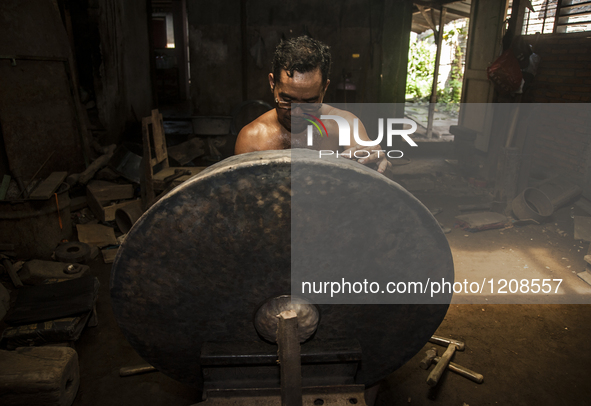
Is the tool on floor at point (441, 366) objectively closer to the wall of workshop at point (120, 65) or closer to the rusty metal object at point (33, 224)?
the rusty metal object at point (33, 224)

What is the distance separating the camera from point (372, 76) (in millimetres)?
7992

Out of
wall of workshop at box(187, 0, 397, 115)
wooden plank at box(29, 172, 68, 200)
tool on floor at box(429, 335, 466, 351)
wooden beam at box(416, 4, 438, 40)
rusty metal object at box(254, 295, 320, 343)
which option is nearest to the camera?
rusty metal object at box(254, 295, 320, 343)

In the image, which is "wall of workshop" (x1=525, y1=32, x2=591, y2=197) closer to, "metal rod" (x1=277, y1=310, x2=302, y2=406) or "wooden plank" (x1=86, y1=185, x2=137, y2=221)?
"metal rod" (x1=277, y1=310, x2=302, y2=406)

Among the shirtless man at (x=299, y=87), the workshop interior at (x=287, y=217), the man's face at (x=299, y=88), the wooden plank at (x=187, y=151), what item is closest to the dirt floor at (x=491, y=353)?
the workshop interior at (x=287, y=217)

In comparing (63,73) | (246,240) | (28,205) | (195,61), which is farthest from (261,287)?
(195,61)

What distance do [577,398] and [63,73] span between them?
245 inches

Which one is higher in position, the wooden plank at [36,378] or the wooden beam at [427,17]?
the wooden beam at [427,17]

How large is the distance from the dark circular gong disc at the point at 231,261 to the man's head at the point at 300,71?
1033mm

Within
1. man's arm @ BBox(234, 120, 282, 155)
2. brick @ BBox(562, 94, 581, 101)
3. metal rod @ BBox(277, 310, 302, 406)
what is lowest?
metal rod @ BBox(277, 310, 302, 406)

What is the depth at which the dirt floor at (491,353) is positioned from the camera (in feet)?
8.87

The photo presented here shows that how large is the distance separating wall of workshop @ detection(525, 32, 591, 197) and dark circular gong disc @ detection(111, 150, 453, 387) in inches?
234

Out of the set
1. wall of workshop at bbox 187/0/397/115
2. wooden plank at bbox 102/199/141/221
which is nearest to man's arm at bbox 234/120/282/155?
wooden plank at bbox 102/199/141/221

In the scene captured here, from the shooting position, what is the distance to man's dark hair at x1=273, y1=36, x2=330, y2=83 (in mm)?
2217

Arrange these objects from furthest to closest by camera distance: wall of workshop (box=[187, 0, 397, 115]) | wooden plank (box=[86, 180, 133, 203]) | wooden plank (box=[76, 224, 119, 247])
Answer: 1. wall of workshop (box=[187, 0, 397, 115])
2. wooden plank (box=[86, 180, 133, 203])
3. wooden plank (box=[76, 224, 119, 247])
